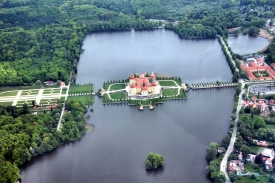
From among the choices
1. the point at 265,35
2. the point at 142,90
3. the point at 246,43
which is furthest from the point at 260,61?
the point at 142,90

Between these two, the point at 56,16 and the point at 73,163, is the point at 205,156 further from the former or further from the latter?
the point at 56,16

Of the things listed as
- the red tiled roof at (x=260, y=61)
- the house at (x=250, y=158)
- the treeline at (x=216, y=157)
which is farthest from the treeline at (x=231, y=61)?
the house at (x=250, y=158)

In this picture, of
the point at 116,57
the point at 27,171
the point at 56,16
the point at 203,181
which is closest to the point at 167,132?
the point at 203,181

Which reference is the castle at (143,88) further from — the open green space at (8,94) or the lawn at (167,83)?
the open green space at (8,94)

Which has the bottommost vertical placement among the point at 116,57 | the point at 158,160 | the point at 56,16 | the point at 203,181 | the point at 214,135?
the point at 203,181

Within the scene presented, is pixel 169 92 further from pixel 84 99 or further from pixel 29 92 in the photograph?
pixel 29 92

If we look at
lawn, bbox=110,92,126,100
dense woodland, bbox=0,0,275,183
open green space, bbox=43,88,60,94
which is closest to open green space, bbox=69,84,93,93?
open green space, bbox=43,88,60,94
